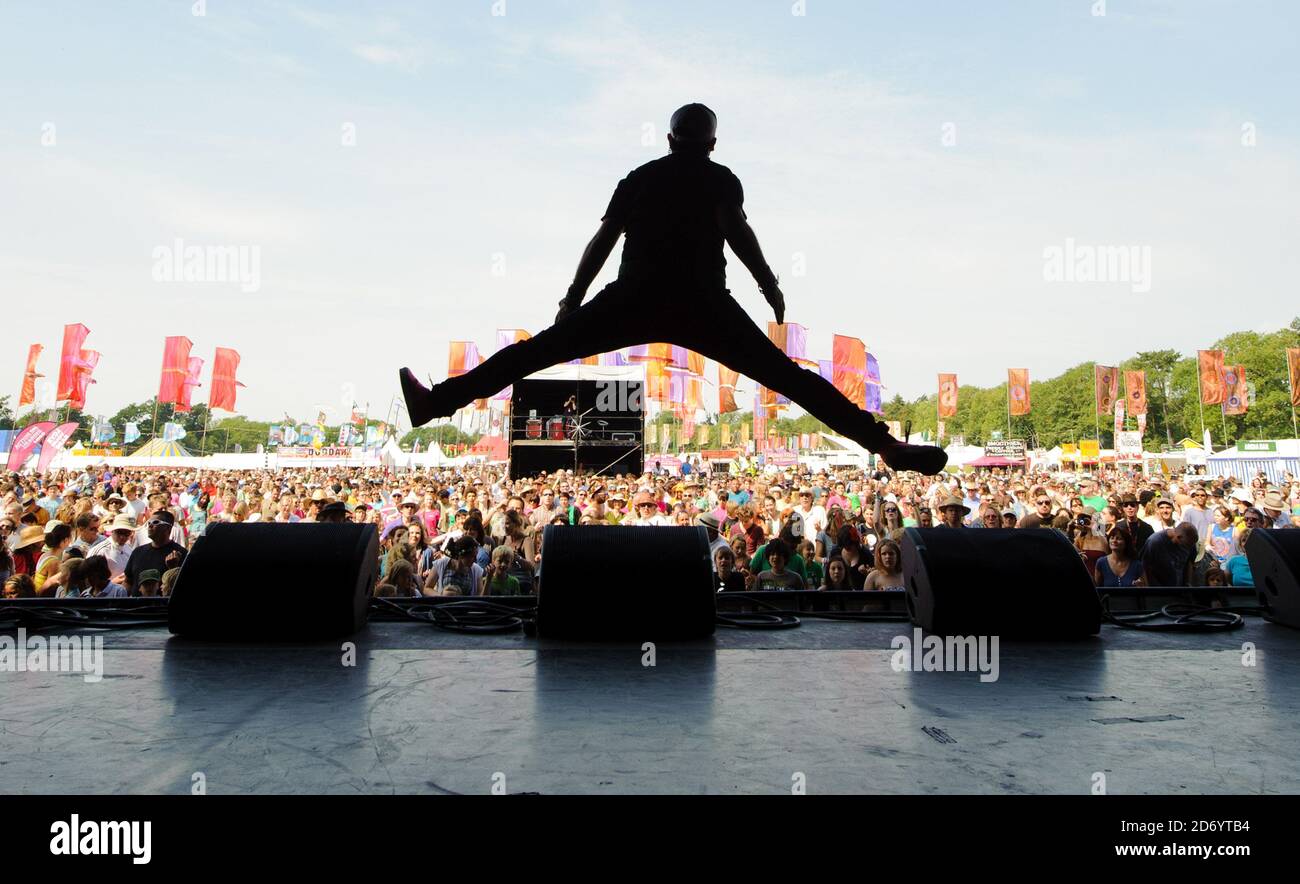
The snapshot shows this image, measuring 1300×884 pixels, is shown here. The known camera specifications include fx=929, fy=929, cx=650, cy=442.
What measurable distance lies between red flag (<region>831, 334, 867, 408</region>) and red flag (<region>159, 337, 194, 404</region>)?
2167 cm

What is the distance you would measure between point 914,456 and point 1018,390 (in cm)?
4845

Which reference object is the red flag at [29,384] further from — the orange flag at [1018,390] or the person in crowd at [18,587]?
the orange flag at [1018,390]

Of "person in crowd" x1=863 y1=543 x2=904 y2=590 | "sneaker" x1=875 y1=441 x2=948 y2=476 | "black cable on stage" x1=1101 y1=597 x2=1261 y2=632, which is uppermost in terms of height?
"sneaker" x1=875 y1=441 x2=948 y2=476

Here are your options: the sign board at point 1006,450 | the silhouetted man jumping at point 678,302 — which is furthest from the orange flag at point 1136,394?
the silhouetted man jumping at point 678,302

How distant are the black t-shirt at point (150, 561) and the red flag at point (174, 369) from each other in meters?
25.8

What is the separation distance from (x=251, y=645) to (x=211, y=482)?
75.7 feet

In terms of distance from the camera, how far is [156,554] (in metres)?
7.93

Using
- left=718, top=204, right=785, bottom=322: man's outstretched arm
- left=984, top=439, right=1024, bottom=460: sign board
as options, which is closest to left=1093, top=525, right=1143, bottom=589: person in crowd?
left=718, top=204, right=785, bottom=322: man's outstretched arm

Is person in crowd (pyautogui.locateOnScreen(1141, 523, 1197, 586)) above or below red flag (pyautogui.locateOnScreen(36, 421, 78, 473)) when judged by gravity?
below

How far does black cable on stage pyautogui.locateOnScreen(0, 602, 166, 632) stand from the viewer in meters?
5.20

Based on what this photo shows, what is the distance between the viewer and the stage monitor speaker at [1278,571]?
5109 millimetres

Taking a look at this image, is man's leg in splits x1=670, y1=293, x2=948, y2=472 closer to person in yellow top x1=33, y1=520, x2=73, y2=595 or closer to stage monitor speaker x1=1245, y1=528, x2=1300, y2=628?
stage monitor speaker x1=1245, y1=528, x2=1300, y2=628

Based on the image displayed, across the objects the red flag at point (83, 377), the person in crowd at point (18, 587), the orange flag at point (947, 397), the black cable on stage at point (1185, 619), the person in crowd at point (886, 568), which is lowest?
the person in crowd at point (18, 587)
